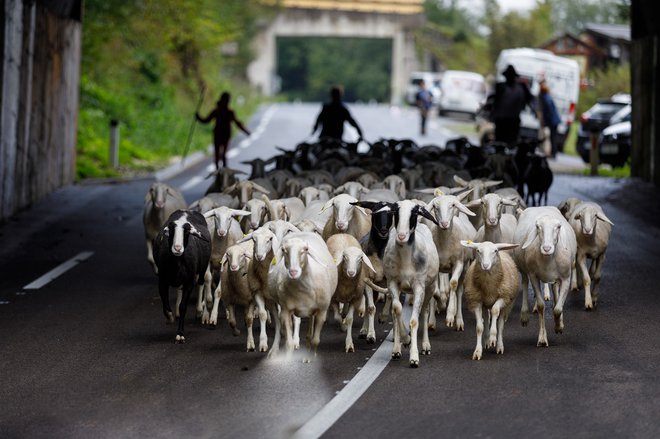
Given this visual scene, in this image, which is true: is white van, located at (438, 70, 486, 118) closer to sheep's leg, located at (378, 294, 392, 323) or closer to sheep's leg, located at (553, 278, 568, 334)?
sheep's leg, located at (378, 294, 392, 323)

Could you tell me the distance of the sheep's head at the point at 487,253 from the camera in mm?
11945

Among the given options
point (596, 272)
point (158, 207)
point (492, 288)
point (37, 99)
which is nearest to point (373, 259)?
point (492, 288)

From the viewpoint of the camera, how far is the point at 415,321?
11648 mm

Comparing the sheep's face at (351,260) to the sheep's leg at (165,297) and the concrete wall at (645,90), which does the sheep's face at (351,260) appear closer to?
the sheep's leg at (165,297)

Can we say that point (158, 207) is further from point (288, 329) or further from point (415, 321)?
point (415, 321)

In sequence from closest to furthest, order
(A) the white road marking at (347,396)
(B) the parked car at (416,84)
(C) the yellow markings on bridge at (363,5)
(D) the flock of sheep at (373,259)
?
(A) the white road marking at (347,396) < (D) the flock of sheep at (373,259) < (B) the parked car at (416,84) < (C) the yellow markings on bridge at (363,5)

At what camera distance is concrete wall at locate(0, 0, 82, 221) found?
2217 cm

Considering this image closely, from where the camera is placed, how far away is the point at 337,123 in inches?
997

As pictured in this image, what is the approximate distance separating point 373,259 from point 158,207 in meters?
3.99

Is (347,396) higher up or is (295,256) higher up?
(295,256)

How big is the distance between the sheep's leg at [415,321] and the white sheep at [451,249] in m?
0.96

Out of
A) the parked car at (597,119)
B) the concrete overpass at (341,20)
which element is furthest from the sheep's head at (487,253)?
the concrete overpass at (341,20)

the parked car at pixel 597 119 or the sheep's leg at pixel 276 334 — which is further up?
the parked car at pixel 597 119

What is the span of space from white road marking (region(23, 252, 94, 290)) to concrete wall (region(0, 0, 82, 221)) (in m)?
3.87
